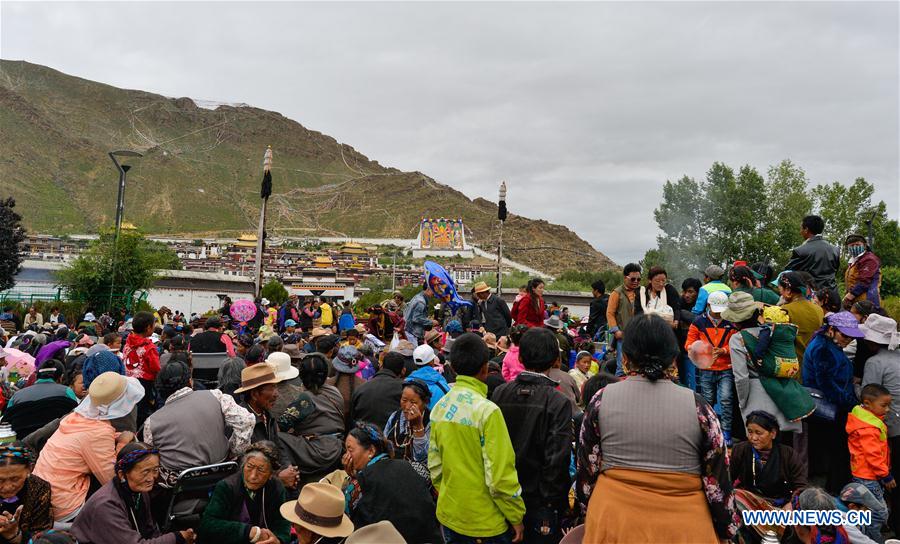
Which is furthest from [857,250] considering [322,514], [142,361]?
[142,361]

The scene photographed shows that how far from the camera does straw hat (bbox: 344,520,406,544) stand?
126 inches

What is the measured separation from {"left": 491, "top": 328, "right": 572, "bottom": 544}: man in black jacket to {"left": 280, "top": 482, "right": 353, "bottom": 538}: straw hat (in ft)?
3.41

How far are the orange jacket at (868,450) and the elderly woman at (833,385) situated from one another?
0.26 m

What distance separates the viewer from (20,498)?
12.1ft

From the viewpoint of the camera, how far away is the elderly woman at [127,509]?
346 centimetres

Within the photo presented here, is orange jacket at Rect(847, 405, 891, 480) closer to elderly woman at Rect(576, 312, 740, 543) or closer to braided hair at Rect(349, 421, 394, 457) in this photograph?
elderly woman at Rect(576, 312, 740, 543)

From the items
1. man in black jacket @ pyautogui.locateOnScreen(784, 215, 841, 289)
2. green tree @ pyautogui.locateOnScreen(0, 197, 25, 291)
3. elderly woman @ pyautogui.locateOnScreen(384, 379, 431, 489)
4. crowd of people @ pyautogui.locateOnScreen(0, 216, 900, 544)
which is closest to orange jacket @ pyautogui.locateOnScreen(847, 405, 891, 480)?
crowd of people @ pyautogui.locateOnScreen(0, 216, 900, 544)

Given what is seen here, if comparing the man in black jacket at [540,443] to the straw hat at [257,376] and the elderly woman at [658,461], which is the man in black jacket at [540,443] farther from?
the straw hat at [257,376]

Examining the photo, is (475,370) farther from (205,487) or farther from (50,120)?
(50,120)

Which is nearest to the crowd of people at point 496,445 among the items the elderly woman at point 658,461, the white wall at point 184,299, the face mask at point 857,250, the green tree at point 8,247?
the elderly woman at point 658,461

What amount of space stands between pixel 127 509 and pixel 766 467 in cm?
396

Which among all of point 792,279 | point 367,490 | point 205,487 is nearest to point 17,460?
point 205,487

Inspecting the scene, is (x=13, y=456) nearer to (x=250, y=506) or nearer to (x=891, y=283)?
(x=250, y=506)

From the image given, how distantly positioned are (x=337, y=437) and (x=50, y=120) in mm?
156269
